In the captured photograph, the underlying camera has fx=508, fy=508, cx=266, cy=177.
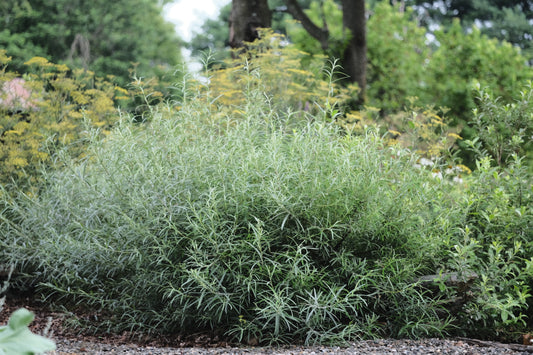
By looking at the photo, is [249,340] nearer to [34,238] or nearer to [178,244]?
[178,244]

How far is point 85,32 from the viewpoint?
19.4 meters

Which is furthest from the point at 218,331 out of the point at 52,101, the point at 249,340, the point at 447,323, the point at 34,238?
the point at 52,101

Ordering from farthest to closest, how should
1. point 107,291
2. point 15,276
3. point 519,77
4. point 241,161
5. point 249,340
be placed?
point 519,77 < point 15,276 < point 107,291 < point 241,161 < point 249,340

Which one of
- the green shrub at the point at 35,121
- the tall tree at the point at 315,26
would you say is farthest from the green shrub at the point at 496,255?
the tall tree at the point at 315,26

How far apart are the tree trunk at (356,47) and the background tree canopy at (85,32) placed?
396 inches

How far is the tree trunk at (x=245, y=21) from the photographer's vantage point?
8.55m

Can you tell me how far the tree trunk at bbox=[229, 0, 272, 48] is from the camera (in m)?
8.55

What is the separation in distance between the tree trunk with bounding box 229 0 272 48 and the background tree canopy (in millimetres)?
9828

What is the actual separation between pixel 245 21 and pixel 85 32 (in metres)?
13.0

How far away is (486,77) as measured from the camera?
1145 centimetres

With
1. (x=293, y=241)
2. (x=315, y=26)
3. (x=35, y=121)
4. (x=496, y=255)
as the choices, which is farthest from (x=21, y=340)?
(x=315, y=26)

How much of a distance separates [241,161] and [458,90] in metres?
9.20

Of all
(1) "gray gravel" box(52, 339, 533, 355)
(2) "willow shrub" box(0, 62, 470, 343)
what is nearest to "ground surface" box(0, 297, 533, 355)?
(1) "gray gravel" box(52, 339, 533, 355)

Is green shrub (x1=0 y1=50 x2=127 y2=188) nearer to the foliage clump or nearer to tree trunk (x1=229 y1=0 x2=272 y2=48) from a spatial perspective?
the foliage clump
